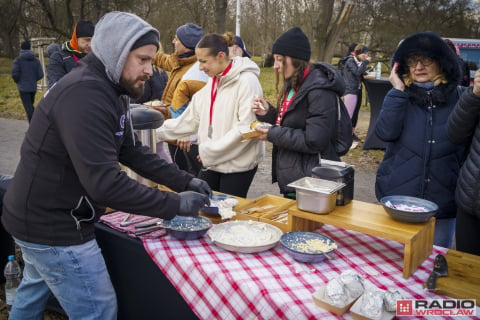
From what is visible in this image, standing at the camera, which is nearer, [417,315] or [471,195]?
[417,315]

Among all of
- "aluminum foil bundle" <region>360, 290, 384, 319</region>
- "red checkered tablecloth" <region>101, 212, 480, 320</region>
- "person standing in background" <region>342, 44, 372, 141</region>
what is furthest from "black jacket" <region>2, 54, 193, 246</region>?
"person standing in background" <region>342, 44, 372, 141</region>

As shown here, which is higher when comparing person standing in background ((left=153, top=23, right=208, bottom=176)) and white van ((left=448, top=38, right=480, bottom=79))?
white van ((left=448, top=38, right=480, bottom=79))

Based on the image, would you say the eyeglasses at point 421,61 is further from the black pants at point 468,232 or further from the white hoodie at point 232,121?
the white hoodie at point 232,121

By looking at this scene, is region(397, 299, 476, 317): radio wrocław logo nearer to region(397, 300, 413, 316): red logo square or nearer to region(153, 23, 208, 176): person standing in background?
region(397, 300, 413, 316): red logo square

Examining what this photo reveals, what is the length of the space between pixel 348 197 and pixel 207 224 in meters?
0.74

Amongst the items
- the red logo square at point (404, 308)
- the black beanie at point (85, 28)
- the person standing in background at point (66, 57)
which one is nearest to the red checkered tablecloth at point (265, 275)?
the red logo square at point (404, 308)

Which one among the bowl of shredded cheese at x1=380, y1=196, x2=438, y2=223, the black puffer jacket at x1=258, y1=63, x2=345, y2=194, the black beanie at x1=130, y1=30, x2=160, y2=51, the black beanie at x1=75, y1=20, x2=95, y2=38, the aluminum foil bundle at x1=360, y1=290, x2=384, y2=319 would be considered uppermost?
the black beanie at x1=75, y1=20, x2=95, y2=38

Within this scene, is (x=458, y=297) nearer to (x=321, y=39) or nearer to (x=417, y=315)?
(x=417, y=315)

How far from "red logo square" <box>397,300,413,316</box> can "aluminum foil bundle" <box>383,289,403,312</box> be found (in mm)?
16

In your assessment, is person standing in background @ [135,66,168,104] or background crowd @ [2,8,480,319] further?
person standing in background @ [135,66,168,104]

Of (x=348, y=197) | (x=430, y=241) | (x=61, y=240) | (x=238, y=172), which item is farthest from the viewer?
(x=238, y=172)

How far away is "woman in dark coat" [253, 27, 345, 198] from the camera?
282 cm

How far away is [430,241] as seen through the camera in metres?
2.11

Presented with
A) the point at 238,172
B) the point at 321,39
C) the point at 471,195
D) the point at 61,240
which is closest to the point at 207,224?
the point at 61,240
